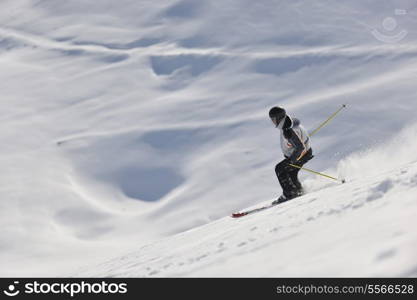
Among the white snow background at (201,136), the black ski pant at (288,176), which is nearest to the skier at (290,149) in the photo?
the black ski pant at (288,176)

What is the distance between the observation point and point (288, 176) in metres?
7.90

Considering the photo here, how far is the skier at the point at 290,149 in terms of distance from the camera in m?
7.55

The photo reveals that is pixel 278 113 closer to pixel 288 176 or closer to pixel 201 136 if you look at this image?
pixel 288 176

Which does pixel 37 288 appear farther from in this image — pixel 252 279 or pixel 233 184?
pixel 233 184

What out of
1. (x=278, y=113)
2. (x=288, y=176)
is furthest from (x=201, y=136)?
(x=278, y=113)

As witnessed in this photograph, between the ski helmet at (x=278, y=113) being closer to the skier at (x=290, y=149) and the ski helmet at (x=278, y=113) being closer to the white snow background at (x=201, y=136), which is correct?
the skier at (x=290, y=149)

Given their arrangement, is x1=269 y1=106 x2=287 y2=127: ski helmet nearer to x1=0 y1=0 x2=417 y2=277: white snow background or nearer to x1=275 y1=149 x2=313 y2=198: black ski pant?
x1=275 y1=149 x2=313 y2=198: black ski pant

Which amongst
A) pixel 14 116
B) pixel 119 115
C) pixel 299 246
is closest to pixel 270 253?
pixel 299 246

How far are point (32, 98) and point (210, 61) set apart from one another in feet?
19.1

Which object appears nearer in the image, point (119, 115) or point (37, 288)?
point (37, 288)

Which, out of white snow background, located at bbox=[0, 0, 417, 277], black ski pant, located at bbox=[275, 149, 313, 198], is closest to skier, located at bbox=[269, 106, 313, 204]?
black ski pant, located at bbox=[275, 149, 313, 198]

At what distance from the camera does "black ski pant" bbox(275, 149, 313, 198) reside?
7852 millimetres

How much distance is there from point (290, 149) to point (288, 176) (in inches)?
15.3

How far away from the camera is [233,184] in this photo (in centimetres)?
1247
